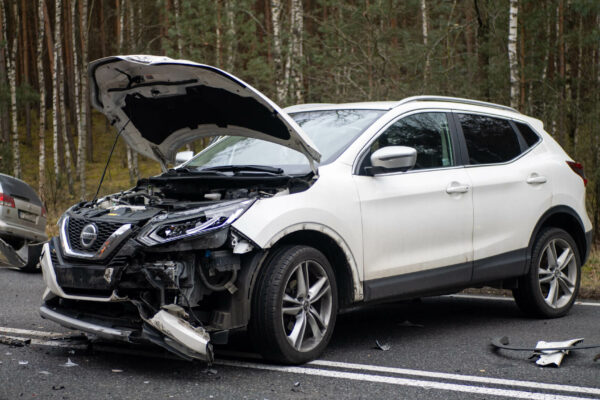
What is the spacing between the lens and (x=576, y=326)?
6.65 metres

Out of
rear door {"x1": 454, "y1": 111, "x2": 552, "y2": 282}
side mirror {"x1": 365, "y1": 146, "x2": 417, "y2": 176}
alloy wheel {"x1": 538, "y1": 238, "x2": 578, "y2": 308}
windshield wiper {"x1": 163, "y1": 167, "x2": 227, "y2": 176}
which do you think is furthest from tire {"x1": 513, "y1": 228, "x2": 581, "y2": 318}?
windshield wiper {"x1": 163, "y1": 167, "x2": 227, "y2": 176}

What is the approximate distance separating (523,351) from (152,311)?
2.74 metres

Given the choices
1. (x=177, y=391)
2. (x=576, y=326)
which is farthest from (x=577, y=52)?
(x=177, y=391)

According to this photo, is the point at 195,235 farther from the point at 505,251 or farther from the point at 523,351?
the point at 505,251

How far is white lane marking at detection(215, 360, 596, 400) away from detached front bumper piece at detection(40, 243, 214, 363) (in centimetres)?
54

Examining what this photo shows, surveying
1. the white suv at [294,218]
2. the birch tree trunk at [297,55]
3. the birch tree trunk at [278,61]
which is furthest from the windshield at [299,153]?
the birch tree trunk at [297,55]

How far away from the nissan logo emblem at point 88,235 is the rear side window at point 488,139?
326cm

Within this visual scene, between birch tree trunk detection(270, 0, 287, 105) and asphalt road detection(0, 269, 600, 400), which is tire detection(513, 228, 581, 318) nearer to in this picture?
asphalt road detection(0, 269, 600, 400)

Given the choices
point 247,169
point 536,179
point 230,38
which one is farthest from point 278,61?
point 247,169

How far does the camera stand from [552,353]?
17.7 ft

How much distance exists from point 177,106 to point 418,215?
206 cm

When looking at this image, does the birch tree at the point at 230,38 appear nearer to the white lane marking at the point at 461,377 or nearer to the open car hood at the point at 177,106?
the open car hood at the point at 177,106

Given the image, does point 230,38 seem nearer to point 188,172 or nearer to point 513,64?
point 513,64

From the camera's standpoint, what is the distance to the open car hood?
5.29 meters
